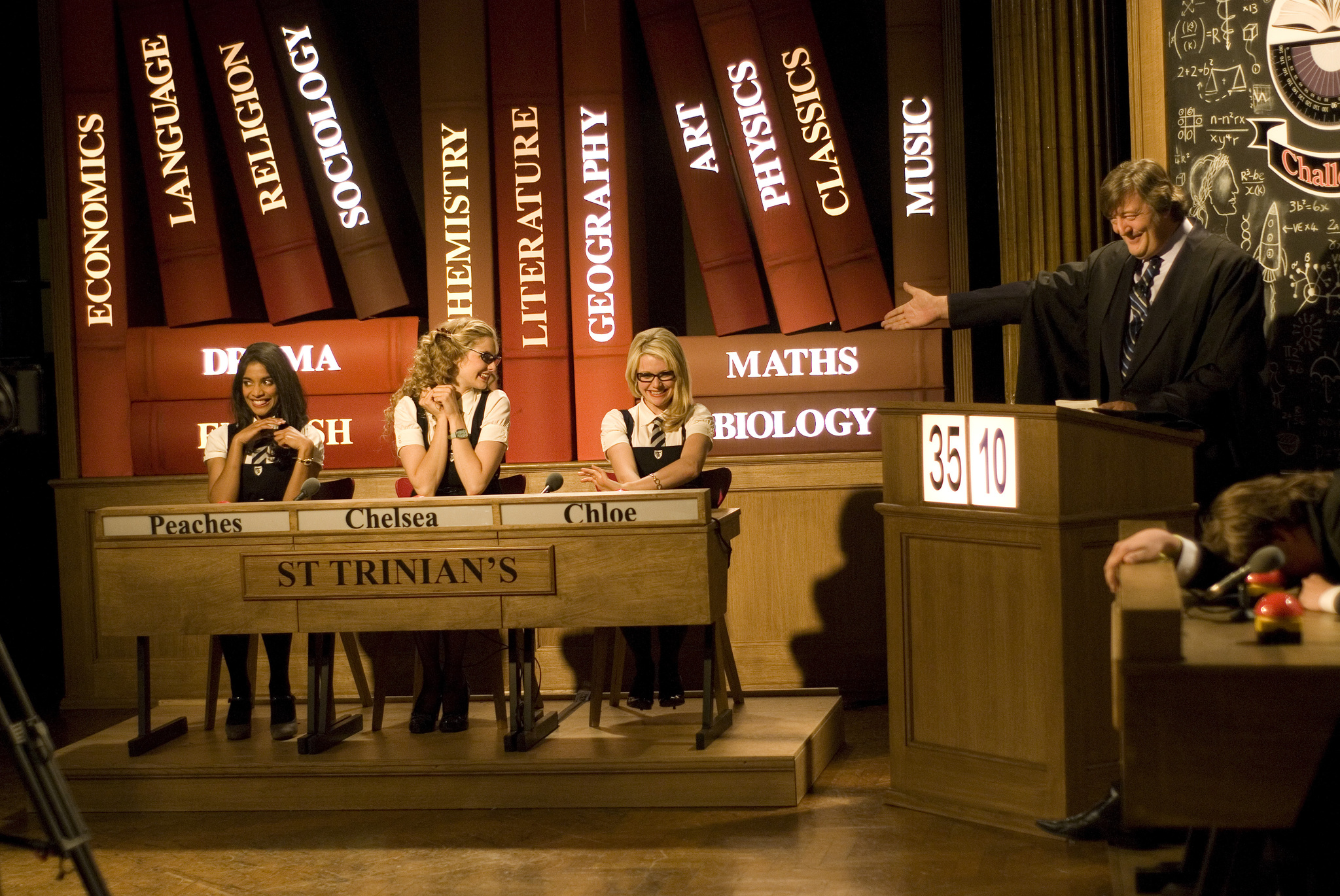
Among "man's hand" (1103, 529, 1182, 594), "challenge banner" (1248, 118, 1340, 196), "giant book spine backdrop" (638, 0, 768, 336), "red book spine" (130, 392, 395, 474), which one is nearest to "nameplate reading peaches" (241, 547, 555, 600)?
"red book spine" (130, 392, 395, 474)

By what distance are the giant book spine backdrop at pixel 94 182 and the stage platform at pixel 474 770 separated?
1.68 meters

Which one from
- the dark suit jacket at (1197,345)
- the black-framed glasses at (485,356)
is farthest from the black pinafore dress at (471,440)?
the dark suit jacket at (1197,345)

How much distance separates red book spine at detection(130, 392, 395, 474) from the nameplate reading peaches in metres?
1.25

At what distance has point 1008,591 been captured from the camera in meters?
3.56

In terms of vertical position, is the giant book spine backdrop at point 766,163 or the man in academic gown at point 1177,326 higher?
the giant book spine backdrop at point 766,163

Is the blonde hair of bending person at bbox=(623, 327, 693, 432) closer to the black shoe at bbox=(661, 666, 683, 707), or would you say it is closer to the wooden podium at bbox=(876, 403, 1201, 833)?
the black shoe at bbox=(661, 666, 683, 707)

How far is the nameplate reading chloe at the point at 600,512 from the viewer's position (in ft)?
12.9

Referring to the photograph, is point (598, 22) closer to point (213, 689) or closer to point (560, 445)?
point (560, 445)

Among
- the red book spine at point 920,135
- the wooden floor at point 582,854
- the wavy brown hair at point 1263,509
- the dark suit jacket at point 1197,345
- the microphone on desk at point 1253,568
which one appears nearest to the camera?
the microphone on desk at point 1253,568

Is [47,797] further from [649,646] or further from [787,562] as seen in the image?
[787,562]

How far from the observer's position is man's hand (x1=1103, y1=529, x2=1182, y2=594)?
252cm

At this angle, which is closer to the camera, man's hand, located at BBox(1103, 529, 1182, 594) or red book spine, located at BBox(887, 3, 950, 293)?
man's hand, located at BBox(1103, 529, 1182, 594)

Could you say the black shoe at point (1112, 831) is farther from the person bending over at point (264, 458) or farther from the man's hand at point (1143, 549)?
the person bending over at point (264, 458)

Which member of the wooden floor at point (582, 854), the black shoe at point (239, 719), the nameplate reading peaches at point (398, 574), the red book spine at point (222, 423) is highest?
the red book spine at point (222, 423)
